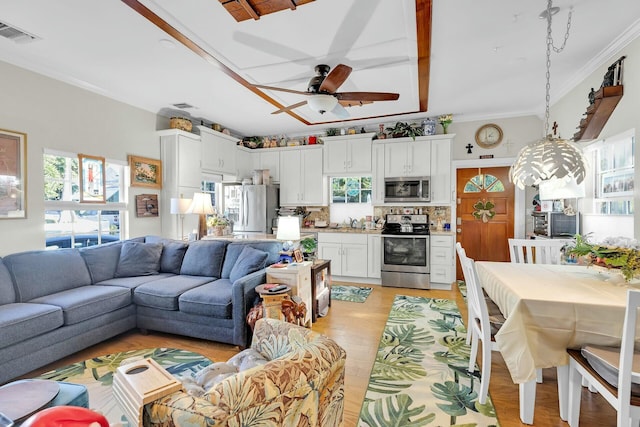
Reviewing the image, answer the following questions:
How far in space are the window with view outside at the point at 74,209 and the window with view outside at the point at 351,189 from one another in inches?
137

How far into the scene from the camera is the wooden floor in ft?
6.36

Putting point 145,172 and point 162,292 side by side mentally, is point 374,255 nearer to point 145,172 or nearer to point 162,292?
point 162,292

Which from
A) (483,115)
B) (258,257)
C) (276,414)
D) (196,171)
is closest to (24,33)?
(196,171)

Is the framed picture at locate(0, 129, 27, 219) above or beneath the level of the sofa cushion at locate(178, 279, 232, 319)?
above

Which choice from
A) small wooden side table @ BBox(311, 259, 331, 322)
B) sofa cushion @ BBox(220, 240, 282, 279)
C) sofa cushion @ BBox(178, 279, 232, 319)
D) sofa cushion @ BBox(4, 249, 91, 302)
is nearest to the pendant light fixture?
small wooden side table @ BBox(311, 259, 331, 322)

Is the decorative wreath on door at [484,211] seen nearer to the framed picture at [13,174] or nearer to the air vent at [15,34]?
the air vent at [15,34]

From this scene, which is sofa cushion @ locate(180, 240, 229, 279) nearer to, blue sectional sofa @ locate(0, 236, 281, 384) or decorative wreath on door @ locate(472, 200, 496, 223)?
blue sectional sofa @ locate(0, 236, 281, 384)

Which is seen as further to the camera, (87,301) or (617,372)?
(87,301)

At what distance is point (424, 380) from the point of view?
2318 millimetres

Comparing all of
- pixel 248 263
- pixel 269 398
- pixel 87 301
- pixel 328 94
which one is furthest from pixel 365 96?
pixel 87 301

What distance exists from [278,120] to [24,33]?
10.4ft

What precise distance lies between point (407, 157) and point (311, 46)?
2.86 m

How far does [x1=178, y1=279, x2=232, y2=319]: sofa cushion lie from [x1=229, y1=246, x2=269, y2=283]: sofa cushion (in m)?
0.22

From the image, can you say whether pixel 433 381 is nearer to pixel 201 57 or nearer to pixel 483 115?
pixel 201 57
